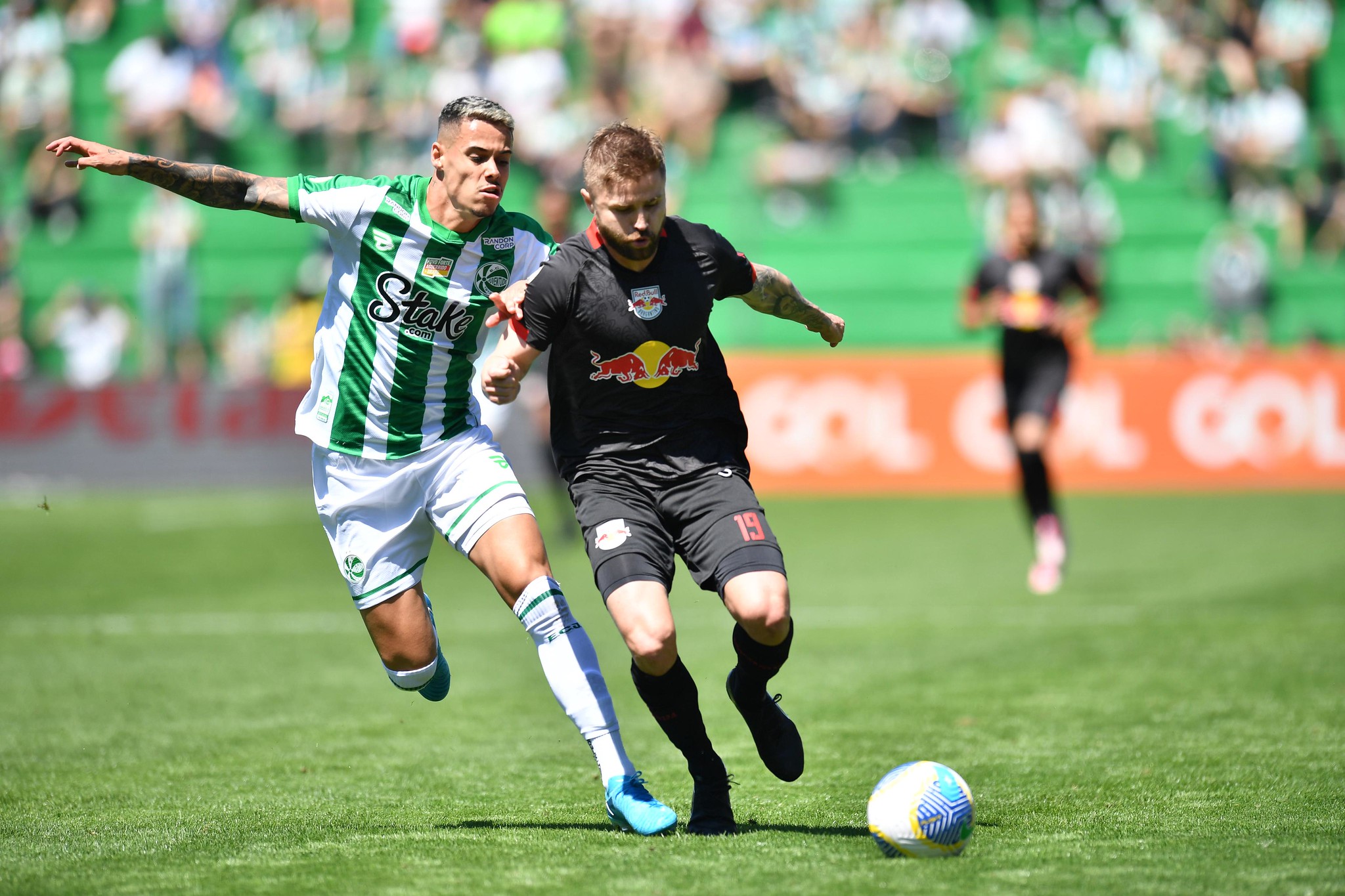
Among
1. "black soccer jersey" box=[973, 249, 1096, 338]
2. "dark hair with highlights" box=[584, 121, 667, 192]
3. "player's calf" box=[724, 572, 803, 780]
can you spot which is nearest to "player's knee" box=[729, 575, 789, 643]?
"player's calf" box=[724, 572, 803, 780]

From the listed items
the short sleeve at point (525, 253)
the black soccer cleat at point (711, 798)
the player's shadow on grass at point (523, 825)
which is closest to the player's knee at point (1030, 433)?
the short sleeve at point (525, 253)

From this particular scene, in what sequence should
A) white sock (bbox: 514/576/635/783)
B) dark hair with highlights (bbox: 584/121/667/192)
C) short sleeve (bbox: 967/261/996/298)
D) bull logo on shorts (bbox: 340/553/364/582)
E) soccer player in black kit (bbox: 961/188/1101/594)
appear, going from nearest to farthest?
1. dark hair with highlights (bbox: 584/121/667/192)
2. white sock (bbox: 514/576/635/783)
3. bull logo on shorts (bbox: 340/553/364/582)
4. soccer player in black kit (bbox: 961/188/1101/594)
5. short sleeve (bbox: 967/261/996/298)

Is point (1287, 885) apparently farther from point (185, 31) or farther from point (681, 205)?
point (185, 31)

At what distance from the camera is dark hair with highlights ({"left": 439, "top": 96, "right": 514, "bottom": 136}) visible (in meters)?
5.41

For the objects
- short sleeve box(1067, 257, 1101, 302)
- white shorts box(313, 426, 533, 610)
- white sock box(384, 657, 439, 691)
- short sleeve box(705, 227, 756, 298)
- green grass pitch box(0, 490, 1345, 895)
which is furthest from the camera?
short sleeve box(1067, 257, 1101, 302)

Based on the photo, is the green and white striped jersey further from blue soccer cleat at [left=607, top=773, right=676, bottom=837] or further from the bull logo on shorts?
blue soccer cleat at [left=607, top=773, right=676, bottom=837]

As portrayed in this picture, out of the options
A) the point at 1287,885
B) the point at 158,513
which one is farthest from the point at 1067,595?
the point at 158,513

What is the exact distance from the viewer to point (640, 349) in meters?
5.20

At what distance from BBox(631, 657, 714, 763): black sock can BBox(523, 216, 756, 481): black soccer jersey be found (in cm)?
70

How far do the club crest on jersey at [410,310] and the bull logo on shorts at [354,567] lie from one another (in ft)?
2.85

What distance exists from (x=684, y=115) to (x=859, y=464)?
627cm

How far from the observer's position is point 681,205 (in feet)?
69.2

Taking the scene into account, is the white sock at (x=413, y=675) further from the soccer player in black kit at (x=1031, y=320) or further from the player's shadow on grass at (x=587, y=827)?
the soccer player in black kit at (x=1031, y=320)

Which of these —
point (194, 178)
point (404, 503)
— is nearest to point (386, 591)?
point (404, 503)
